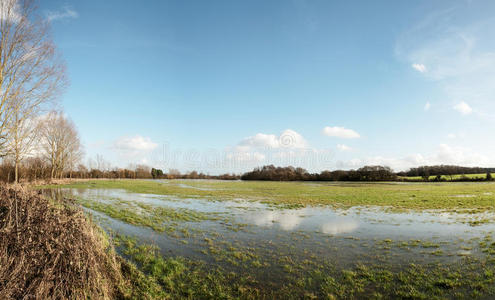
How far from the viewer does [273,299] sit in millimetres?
5945

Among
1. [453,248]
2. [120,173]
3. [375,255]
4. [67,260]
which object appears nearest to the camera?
[67,260]

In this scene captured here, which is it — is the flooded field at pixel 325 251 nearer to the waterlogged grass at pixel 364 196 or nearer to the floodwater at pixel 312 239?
the floodwater at pixel 312 239

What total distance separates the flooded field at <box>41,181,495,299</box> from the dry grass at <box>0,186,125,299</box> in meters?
2.50

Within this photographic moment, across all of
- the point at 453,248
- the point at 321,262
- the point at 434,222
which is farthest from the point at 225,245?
the point at 434,222

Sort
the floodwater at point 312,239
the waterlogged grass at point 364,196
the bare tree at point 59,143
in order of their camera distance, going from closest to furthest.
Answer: the floodwater at point 312,239, the waterlogged grass at point 364,196, the bare tree at point 59,143

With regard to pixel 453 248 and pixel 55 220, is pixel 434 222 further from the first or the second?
pixel 55 220

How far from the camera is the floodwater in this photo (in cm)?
867

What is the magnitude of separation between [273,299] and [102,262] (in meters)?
4.70

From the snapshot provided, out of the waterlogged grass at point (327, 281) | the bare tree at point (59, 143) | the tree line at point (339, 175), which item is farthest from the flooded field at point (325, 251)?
the tree line at point (339, 175)

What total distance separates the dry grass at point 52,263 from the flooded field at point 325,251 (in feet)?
8.20

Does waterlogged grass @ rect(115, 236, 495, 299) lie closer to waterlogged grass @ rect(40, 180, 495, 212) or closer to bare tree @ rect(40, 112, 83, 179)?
waterlogged grass @ rect(40, 180, 495, 212)

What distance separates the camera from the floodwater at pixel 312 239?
8.67 metres

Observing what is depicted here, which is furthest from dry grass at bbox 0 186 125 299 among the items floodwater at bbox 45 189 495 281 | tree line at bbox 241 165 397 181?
tree line at bbox 241 165 397 181

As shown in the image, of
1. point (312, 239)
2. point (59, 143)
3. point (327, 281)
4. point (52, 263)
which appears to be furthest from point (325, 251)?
point (59, 143)
